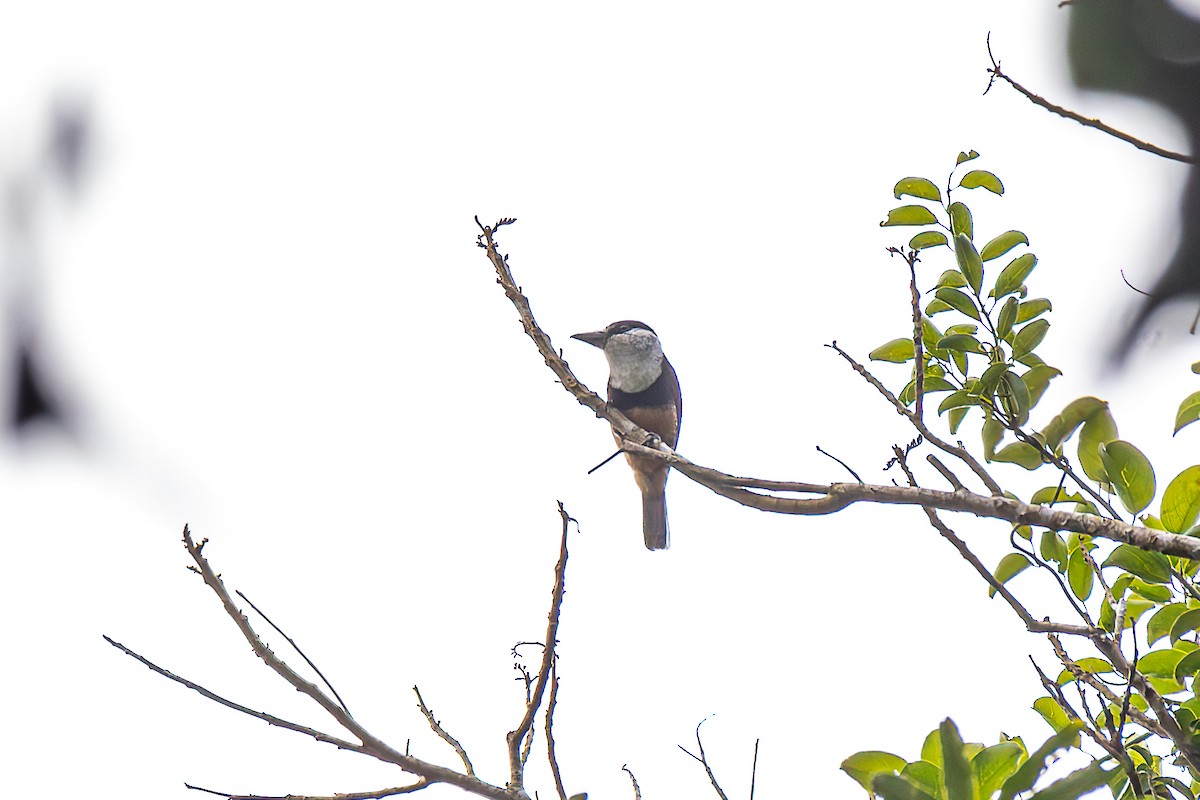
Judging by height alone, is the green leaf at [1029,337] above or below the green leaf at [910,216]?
below

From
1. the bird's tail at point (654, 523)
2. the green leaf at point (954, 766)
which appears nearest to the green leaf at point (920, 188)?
the green leaf at point (954, 766)

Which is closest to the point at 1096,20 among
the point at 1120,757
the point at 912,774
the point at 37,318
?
the point at 37,318

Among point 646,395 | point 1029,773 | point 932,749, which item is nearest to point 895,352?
point 932,749

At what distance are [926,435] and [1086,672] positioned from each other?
836 mm

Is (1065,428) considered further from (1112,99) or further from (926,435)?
(1112,99)

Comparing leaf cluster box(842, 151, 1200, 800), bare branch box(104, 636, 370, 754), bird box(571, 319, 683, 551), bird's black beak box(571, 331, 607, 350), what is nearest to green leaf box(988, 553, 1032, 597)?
leaf cluster box(842, 151, 1200, 800)

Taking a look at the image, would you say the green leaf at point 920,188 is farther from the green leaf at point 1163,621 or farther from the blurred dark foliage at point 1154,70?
the blurred dark foliage at point 1154,70

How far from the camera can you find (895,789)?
176cm

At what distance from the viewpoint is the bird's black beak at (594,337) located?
22.5ft

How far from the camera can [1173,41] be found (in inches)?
21.3

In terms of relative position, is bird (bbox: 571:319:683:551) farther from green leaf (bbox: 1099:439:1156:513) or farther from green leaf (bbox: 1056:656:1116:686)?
green leaf (bbox: 1099:439:1156:513)

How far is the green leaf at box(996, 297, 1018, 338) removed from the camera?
2.59 metres

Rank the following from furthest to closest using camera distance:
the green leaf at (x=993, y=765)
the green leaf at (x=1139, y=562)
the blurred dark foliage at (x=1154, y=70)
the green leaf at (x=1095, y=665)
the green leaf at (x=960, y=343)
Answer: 1. the green leaf at (x=1095, y=665)
2. the green leaf at (x=960, y=343)
3. the green leaf at (x=1139, y=562)
4. the green leaf at (x=993, y=765)
5. the blurred dark foliage at (x=1154, y=70)

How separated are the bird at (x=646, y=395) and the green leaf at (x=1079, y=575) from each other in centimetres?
373
